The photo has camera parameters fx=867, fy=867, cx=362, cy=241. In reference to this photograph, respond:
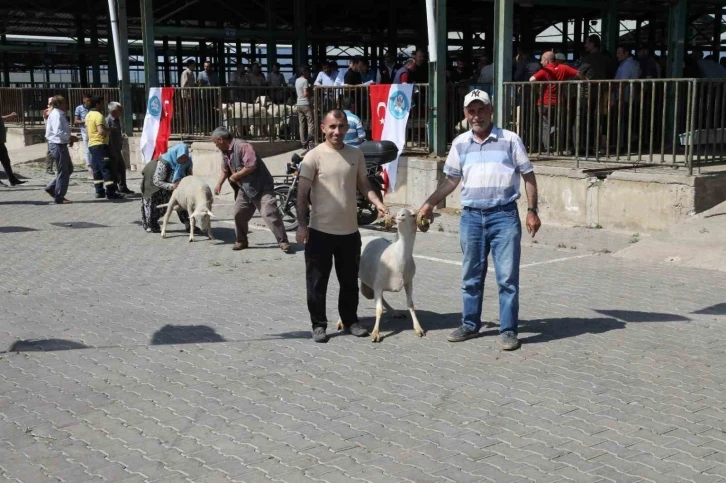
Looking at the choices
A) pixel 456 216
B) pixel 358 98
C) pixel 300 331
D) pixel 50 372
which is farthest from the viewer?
pixel 358 98

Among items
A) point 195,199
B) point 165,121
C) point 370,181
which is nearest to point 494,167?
point 370,181

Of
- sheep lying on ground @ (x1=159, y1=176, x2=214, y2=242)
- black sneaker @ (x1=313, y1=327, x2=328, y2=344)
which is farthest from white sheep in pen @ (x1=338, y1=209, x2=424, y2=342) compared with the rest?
sheep lying on ground @ (x1=159, y1=176, x2=214, y2=242)

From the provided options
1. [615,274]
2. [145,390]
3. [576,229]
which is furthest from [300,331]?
[576,229]

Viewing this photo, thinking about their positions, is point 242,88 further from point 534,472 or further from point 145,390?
point 534,472

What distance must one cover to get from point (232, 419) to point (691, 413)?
2729mm

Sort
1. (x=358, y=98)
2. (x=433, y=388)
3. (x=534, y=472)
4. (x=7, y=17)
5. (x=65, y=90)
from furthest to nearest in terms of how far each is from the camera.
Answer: (x=7, y=17) < (x=65, y=90) < (x=358, y=98) < (x=433, y=388) < (x=534, y=472)

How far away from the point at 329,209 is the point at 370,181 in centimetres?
505

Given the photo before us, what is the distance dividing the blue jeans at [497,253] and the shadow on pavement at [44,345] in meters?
3.07

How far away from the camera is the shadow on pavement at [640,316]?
7.36m

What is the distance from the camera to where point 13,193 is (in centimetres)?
1800

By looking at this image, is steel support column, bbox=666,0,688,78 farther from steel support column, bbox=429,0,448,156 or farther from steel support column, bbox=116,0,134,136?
steel support column, bbox=116,0,134,136

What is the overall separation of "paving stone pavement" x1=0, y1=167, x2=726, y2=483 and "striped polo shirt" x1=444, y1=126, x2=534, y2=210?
3.76ft

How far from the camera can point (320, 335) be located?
22.4 feet

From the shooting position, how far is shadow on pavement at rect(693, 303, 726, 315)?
7.59 meters
